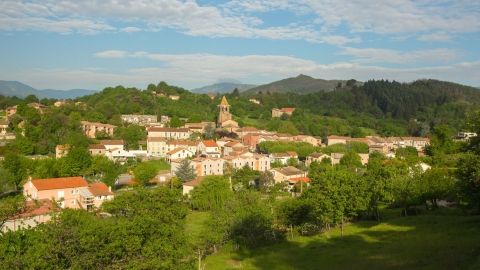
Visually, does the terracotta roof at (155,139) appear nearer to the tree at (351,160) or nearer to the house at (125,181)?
the house at (125,181)

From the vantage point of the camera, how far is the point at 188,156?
6212 centimetres

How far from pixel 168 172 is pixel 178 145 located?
12941 millimetres

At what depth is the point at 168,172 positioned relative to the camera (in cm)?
5472

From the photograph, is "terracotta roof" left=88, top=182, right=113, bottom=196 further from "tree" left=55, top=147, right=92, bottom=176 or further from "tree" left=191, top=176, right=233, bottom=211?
"tree" left=191, top=176, right=233, bottom=211

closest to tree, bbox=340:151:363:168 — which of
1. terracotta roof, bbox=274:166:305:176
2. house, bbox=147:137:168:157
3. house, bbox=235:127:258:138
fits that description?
terracotta roof, bbox=274:166:305:176

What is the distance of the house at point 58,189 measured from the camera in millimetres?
36594

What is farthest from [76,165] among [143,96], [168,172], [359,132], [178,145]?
[359,132]

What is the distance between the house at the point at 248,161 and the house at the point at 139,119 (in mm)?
Result: 32624

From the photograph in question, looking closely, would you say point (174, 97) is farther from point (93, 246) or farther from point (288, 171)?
point (93, 246)

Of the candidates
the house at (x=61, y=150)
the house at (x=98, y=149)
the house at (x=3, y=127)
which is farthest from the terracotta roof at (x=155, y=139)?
the house at (x=3, y=127)

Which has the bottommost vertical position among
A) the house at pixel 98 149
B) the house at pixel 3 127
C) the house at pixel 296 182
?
the house at pixel 296 182

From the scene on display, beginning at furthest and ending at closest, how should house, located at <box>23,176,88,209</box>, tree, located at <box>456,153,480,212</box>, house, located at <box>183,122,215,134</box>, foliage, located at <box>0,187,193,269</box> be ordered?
house, located at <box>183,122,215,134</box> < house, located at <box>23,176,88,209</box> < tree, located at <box>456,153,480,212</box> < foliage, located at <box>0,187,193,269</box>

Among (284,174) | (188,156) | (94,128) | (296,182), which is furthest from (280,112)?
(296,182)

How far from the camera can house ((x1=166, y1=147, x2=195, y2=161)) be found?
202ft
